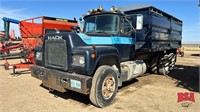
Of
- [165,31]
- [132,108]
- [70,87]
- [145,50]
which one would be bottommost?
[132,108]

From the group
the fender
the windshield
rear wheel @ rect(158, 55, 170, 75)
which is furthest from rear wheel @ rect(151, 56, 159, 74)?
the fender

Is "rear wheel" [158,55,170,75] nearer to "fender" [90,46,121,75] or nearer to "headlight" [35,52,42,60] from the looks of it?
"fender" [90,46,121,75]

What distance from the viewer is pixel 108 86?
16.5 feet

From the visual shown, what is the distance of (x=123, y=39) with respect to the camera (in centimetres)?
632

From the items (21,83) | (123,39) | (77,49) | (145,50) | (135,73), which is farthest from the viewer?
(145,50)

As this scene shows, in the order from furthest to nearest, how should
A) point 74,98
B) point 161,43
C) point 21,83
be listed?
1. point 161,43
2. point 21,83
3. point 74,98

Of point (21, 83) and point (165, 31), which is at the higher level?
point (165, 31)

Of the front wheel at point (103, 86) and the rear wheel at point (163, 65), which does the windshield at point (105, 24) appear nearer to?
the front wheel at point (103, 86)

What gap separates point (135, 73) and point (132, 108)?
213 cm

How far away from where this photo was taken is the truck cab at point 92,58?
14.7 ft

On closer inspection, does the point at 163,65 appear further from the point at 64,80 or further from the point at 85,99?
the point at 64,80

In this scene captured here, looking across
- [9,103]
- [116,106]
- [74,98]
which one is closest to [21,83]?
[9,103]

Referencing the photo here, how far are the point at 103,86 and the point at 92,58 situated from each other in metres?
0.88

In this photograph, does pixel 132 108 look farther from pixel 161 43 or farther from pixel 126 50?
pixel 161 43
